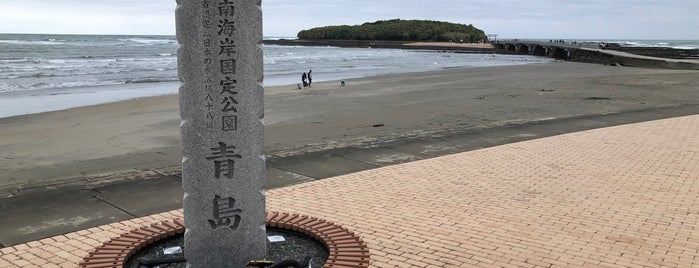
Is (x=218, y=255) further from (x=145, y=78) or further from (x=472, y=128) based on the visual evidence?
(x=145, y=78)

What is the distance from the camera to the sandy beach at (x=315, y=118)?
9.56 metres

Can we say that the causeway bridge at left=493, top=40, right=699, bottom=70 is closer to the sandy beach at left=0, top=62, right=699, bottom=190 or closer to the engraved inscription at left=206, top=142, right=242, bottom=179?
the sandy beach at left=0, top=62, right=699, bottom=190

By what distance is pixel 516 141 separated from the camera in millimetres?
10703

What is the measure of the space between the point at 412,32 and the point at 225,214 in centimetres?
13383

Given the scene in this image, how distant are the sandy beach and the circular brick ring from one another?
132 inches

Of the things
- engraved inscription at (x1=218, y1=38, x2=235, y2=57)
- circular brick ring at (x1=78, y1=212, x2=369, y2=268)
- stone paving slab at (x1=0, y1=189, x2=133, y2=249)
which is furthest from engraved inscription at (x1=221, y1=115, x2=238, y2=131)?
stone paving slab at (x1=0, y1=189, x2=133, y2=249)

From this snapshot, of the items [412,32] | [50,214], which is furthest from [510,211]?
[412,32]

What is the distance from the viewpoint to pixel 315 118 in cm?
1516

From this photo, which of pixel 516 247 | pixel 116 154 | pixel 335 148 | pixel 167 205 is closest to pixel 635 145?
pixel 335 148

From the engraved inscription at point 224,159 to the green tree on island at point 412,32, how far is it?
12612 cm

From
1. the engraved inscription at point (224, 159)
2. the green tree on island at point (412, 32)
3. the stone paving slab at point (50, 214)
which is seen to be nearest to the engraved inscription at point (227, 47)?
the engraved inscription at point (224, 159)

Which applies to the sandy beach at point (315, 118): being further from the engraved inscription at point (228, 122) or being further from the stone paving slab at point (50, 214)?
the engraved inscription at point (228, 122)

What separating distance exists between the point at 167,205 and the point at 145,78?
27.6 meters

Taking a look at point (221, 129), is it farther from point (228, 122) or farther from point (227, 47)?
point (227, 47)
